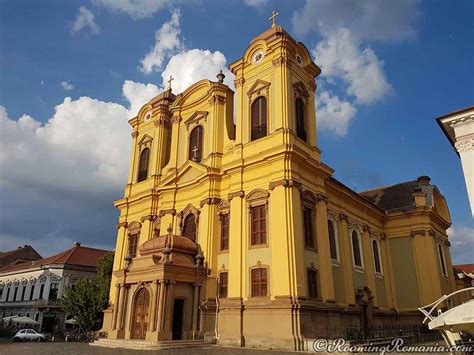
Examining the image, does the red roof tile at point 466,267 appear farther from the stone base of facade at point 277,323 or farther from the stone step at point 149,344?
the stone step at point 149,344

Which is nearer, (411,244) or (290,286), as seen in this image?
(290,286)

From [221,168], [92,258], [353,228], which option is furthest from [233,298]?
[92,258]

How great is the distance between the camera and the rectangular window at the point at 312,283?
19797mm

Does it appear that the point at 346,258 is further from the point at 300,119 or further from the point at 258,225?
the point at 300,119

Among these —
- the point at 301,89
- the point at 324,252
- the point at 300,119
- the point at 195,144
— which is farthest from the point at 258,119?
the point at 324,252

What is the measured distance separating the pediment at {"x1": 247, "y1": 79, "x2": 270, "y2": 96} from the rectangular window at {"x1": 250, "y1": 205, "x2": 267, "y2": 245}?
7390mm

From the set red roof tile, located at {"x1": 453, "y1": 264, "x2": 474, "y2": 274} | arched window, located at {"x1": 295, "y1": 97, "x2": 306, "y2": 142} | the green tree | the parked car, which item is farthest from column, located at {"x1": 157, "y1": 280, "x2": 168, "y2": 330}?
red roof tile, located at {"x1": 453, "y1": 264, "x2": 474, "y2": 274}

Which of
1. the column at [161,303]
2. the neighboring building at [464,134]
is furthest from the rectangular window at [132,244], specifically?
the neighboring building at [464,134]

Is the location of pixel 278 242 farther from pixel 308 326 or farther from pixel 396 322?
pixel 396 322

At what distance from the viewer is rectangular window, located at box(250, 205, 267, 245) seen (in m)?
20.9

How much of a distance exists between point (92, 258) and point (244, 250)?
32.1 metres

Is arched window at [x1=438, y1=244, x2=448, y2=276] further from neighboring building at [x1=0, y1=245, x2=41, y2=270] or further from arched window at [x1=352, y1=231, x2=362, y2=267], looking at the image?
neighboring building at [x1=0, y1=245, x2=41, y2=270]

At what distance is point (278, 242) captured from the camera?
19578mm

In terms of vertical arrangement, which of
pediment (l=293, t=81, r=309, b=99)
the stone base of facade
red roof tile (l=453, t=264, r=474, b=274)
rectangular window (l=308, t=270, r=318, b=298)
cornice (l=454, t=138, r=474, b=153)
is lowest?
the stone base of facade
